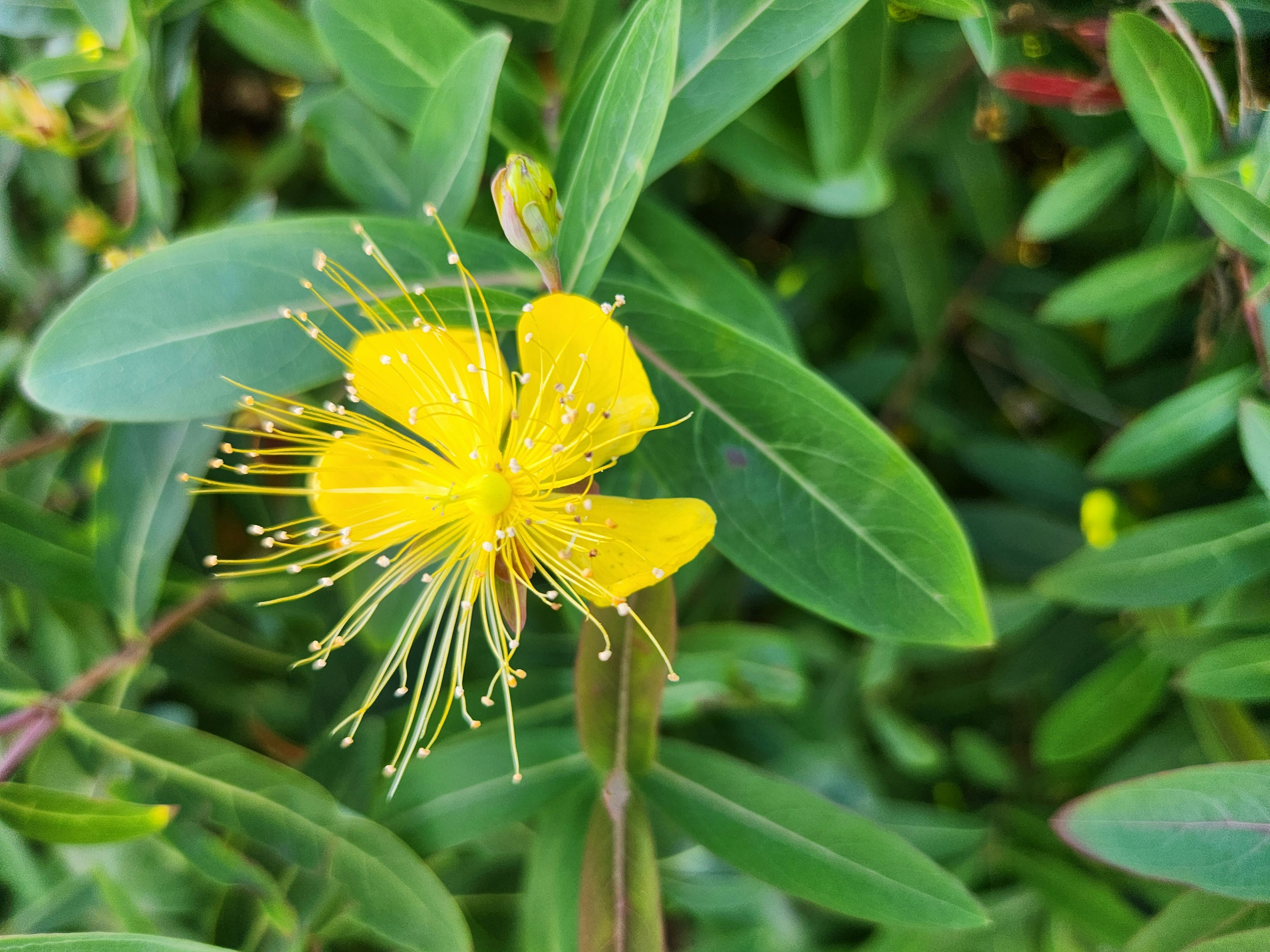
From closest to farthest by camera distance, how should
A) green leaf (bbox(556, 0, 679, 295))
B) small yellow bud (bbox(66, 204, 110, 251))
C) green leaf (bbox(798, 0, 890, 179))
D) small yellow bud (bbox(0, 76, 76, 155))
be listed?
green leaf (bbox(556, 0, 679, 295)) → green leaf (bbox(798, 0, 890, 179)) → small yellow bud (bbox(0, 76, 76, 155)) → small yellow bud (bbox(66, 204, 110, 251))

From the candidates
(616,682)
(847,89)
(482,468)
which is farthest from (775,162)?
(616,682)

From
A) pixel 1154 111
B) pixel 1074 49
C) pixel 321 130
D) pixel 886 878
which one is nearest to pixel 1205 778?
pixel 886 878

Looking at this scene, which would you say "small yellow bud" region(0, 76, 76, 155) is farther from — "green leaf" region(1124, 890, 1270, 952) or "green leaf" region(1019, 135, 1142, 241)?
"green leaf" region(1124, 890, 1270, 952)

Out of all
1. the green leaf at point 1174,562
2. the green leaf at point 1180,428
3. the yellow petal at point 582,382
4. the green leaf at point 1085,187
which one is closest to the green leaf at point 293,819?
the yellow petal at point 582,382

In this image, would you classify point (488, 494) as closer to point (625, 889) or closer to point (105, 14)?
point (625, 889)

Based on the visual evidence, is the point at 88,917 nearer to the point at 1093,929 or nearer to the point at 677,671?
the point at 677,671

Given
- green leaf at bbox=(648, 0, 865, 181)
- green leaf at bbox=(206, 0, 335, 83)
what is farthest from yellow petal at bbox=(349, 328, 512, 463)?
green leaf at bbox=(206, 0, 335, 83)
